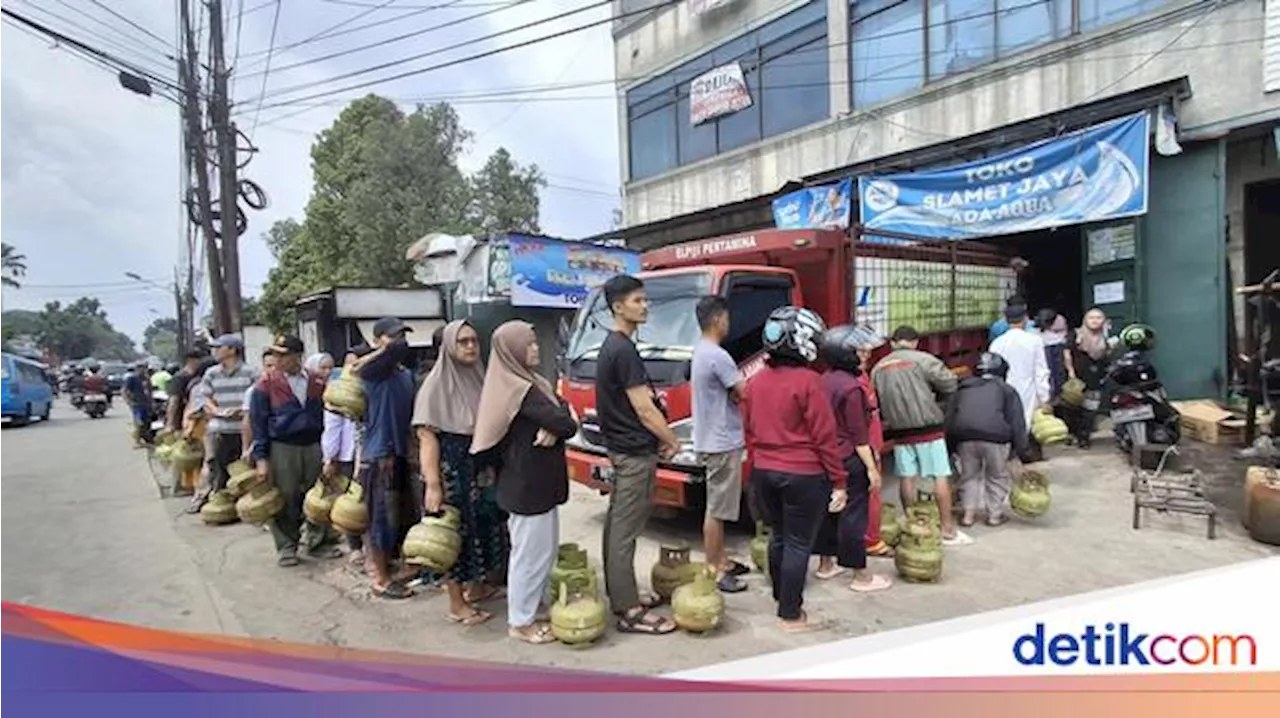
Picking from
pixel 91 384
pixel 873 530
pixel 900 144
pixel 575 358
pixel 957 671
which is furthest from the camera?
pixel 91 384

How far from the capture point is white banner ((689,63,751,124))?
15.5 m

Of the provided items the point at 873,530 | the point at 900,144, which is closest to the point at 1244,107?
the point at 900,144

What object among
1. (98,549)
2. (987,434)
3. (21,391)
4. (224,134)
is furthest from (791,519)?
(21,391)

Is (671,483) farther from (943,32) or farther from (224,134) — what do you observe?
(224,134)

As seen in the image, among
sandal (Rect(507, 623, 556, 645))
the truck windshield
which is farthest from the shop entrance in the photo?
sandal (Rect(507, 623, 556, 645))

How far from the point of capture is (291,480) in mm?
5652

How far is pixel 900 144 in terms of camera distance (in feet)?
41.0

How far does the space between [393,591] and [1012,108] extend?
430 inches

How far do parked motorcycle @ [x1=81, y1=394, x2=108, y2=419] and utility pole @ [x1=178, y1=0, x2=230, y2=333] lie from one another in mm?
14233

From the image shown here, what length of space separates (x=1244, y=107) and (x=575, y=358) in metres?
8.58

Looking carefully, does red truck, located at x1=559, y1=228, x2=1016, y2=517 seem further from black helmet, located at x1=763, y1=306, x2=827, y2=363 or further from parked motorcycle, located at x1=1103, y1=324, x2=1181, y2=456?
parked motorcycle, located at x1=1103, y1=324, x2=1181, y2=456

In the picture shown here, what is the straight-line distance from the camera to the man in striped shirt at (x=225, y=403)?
23.4 feet

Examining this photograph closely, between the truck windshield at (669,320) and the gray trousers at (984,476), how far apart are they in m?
2.37

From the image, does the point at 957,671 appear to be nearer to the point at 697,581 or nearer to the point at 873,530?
the point at 697,581
